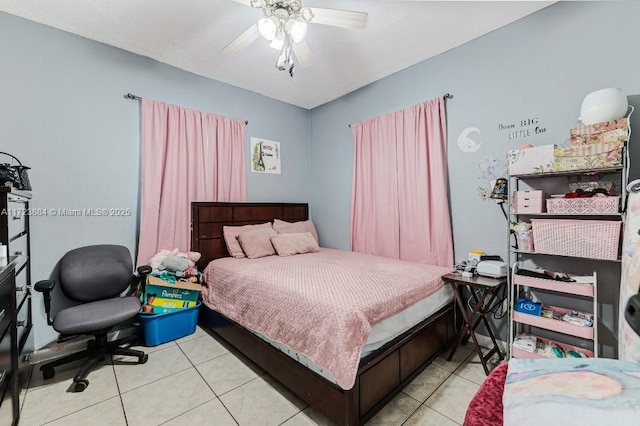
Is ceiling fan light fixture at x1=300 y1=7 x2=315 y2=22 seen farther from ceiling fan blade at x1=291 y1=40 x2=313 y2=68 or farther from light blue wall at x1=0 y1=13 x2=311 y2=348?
light blue wall at x1=0 y1=13 x2=311 y2=348

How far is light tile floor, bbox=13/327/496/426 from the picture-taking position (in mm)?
1625

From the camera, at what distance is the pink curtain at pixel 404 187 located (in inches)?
107

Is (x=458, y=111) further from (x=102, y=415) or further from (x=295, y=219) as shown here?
(x=102, y=415)

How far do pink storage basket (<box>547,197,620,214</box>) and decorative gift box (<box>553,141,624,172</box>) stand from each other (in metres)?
0.20

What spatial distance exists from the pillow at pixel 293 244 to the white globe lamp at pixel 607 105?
2.61 m

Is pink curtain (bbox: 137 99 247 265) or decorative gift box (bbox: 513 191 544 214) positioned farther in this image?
pink curtain (bbox: 137 99 247 265)

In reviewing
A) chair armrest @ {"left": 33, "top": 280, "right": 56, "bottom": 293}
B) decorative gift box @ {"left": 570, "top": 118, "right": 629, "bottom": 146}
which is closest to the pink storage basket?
decorative gift box @ {"left": 570, "top": 118, "right": 629, "bottom": 146}

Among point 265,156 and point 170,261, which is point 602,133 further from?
point 170,261

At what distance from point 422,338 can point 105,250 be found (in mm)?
2752

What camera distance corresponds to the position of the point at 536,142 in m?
2.19

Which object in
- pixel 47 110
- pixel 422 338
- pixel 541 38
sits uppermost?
pixel 541 38

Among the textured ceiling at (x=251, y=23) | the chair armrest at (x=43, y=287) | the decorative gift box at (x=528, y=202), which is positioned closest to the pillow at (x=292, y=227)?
the textured ceiling at (x=251, y=23)

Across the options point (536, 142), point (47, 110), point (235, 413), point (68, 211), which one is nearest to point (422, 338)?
point (235, 413)

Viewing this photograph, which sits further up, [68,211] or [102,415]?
[68,211]
